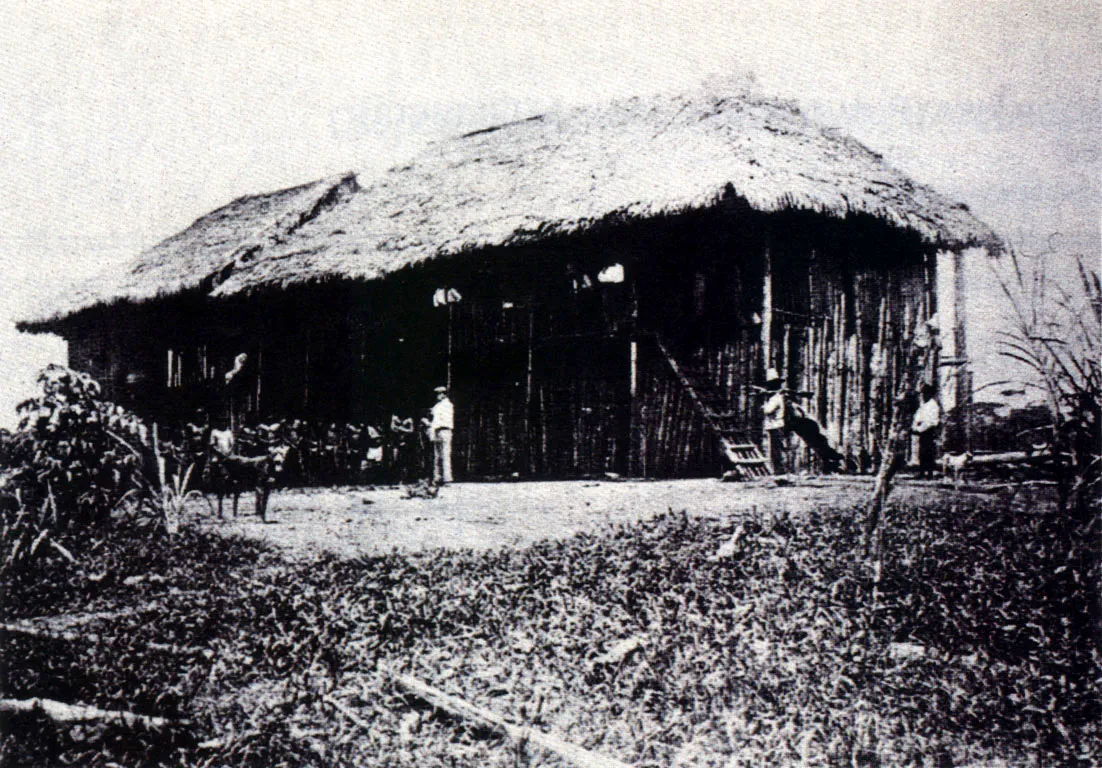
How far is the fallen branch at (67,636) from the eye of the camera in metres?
4.28

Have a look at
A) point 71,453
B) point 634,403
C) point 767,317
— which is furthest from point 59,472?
point 767,317

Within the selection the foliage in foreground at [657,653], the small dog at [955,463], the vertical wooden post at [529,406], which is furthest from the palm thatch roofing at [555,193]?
the foliage in foreground at [657,653]

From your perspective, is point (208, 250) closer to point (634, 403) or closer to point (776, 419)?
point (634, 403)

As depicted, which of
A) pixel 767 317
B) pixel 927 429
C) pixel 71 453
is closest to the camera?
pixel 927 429

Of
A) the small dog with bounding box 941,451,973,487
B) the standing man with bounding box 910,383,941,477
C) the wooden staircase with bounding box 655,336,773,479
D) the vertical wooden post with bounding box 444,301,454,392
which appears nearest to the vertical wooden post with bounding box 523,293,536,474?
the vertical wooden post with bounding box 444,301,454,392

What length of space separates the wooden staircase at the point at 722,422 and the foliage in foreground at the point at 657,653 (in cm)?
109

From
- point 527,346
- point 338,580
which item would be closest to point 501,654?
point 338,580

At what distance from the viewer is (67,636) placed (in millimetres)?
4457

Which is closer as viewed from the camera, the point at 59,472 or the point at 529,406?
the point at 59,472

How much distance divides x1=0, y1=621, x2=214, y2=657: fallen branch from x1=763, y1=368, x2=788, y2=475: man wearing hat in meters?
3.27

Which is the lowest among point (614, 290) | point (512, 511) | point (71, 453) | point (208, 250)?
point (512, 511)

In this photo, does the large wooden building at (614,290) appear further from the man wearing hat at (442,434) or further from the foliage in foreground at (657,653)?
the foliage in foreground at (657,653)

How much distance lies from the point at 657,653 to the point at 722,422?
8.50 feet

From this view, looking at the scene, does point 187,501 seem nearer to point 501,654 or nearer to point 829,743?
point 501,654
